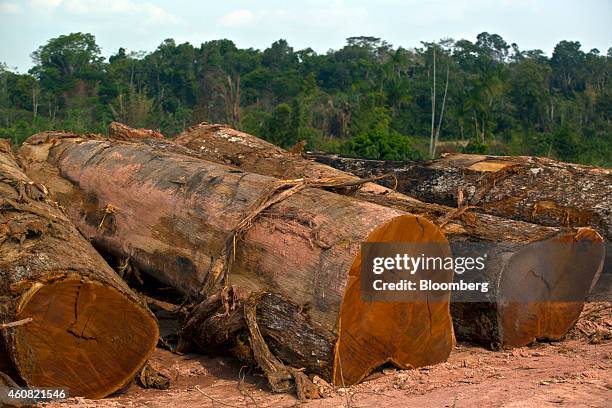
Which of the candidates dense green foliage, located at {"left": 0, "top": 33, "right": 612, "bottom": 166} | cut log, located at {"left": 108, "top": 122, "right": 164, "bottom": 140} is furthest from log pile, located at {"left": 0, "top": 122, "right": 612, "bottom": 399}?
dense green foliage, located at {"left": 0, "top": 33, "right": 612, "bottom": 166}

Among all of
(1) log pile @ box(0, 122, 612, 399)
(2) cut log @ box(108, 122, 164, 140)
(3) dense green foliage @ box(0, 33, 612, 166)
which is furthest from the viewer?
(3) dense green foliage @ box(0, 33, 612, 166)

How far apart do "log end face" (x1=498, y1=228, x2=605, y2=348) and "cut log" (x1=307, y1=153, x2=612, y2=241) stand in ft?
2.54

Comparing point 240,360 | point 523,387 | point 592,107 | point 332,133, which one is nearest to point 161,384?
point 240,360

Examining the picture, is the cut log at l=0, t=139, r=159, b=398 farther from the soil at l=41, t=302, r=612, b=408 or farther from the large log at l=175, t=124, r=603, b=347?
the large log at l=175, t=124, r=603, b=347

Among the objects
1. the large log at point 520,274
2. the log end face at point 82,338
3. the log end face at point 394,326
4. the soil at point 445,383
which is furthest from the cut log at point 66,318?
the large log at point 520,274

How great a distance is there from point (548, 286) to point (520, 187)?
1461mm

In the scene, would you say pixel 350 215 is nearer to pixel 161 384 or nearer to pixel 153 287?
pixel 161 384

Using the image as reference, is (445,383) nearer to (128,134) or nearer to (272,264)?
(272,264)

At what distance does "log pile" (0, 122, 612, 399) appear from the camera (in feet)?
13.1

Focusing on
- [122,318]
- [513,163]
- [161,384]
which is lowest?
[161,384]

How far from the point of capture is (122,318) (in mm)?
4094

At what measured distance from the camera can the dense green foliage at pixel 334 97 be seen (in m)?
27.5

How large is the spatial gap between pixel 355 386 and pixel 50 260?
1766 millimetres
